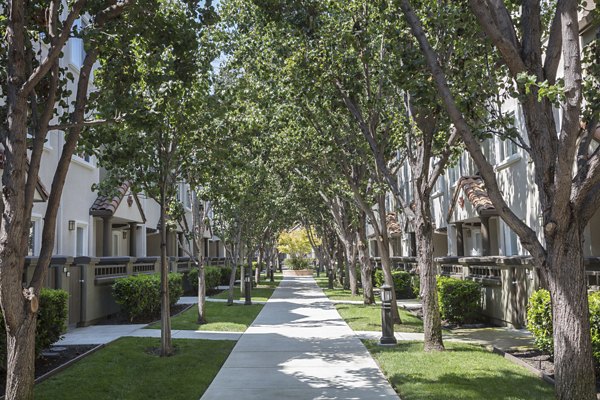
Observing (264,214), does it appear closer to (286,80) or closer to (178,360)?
(286,80)

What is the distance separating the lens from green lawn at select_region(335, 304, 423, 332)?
14.4 meters

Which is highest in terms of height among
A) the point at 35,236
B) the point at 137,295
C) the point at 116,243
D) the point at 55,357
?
the point at 35,236

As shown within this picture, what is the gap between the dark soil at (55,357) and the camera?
8.91 meters

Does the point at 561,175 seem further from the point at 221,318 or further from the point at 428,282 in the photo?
→ the point at 221,318

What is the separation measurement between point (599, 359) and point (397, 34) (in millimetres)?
6037

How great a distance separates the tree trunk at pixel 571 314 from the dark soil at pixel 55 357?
6995mm

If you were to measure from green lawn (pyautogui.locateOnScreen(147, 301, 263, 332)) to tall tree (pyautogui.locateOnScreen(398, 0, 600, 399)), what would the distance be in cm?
962

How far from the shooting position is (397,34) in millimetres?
10242

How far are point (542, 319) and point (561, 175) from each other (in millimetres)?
4362

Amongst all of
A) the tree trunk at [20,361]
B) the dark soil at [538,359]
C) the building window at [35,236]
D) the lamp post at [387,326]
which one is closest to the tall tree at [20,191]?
the tree trunk at [20,361]

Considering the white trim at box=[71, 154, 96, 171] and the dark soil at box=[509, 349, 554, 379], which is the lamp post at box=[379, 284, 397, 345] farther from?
the white trim at box=[71, 154, 96, 171]

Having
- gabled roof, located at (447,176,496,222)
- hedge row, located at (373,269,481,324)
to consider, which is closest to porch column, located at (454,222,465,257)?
gabled roof, located at (447,176,496,222)

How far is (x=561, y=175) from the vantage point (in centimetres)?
531

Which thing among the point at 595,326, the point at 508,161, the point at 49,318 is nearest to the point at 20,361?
the point at 49,318
